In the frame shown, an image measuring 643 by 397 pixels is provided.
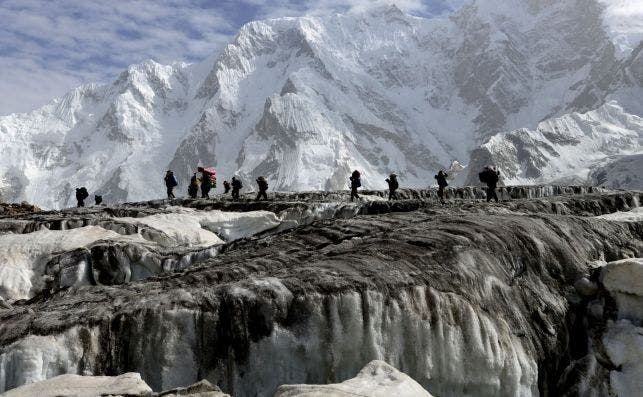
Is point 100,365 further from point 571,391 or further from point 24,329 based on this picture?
point 571,391

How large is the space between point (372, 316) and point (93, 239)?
50.3 feet

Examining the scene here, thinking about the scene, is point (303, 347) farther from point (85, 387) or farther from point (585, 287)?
point (585, 287)

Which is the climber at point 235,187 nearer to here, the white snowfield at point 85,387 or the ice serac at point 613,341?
the ice serac at point 613,341

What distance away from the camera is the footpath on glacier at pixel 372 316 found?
620 inches

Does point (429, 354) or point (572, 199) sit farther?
point (572, 199)

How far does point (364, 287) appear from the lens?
16.9 meters

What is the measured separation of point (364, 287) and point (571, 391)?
5189mm

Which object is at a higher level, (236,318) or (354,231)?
(354,231)

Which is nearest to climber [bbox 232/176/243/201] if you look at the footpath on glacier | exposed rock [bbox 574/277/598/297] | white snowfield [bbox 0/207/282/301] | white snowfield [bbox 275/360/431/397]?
white snowfield [bbox 0/207/282/301]

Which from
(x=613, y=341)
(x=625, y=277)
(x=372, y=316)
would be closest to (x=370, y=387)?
(x=372, y=316)

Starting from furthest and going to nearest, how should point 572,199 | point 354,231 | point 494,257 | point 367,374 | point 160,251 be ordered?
point 572,199 < point 160,251 < point 354,231 < point 494,257 < point 367,374

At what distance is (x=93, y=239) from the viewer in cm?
2886

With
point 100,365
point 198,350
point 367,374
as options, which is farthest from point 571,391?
point 100,365

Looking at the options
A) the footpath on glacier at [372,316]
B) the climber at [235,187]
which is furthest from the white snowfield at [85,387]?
the climber at [235,187]
